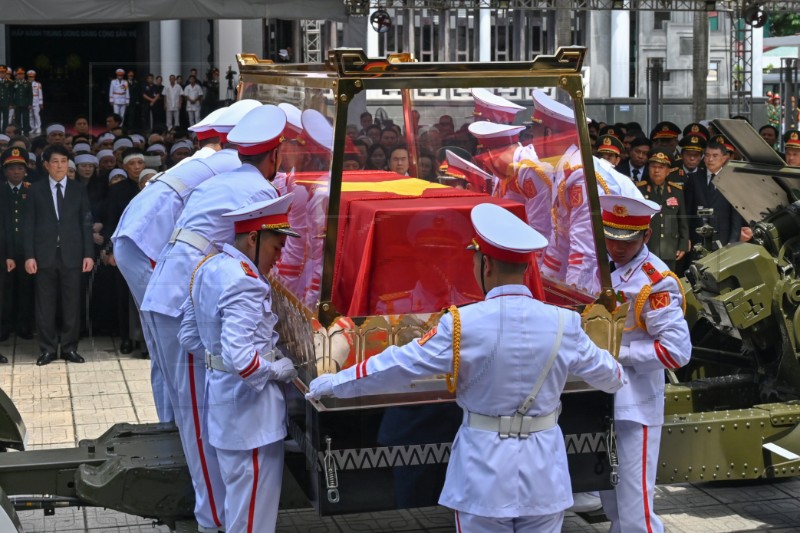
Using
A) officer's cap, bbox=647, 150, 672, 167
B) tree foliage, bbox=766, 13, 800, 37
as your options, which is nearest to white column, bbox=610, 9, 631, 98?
tree foliage, bbox=766, 13, 800, 37

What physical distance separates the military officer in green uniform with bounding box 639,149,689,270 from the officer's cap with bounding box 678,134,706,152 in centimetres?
39

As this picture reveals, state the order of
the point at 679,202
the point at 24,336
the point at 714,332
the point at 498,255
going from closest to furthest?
1. the point at 498,255
2. the point at 714,332
3. the point at 24,336
4. the point at 679,202

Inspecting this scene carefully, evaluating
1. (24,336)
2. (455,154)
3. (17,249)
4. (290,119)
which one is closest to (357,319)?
(455,154)

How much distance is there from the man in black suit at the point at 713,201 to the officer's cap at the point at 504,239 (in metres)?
3.23

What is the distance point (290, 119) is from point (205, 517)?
166cm

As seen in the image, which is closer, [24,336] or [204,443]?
[204,443]

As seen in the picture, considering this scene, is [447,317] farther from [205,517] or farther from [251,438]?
[205,517]

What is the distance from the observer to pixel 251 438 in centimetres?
433

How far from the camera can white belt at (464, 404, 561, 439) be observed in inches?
149

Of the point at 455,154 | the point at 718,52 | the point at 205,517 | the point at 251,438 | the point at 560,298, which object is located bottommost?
the point at 205,517

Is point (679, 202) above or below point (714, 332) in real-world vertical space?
above

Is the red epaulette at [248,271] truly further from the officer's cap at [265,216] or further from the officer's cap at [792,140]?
the officer's cap at [792,140]

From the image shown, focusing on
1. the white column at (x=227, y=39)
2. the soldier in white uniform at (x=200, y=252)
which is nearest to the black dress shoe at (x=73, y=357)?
the soldier in white uniform at (x=200, y=252)

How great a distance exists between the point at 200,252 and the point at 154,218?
0.54 metres
